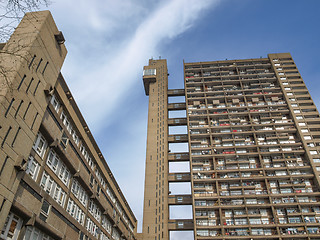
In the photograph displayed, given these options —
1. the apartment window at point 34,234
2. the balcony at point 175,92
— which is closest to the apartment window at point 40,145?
the apartment window at point 34,234

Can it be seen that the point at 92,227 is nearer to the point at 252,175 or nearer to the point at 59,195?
the point at 59,195

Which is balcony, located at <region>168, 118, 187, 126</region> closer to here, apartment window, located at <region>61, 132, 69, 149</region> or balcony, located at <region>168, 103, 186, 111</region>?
balcony, located at <region>168, 103, 186, 111</region>

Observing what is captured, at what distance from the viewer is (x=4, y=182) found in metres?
20.2

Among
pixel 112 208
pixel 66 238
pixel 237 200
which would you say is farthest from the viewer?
pixel 237 200

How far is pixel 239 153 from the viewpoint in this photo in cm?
7050

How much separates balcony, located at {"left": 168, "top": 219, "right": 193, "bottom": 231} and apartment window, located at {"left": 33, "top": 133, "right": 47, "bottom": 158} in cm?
4659

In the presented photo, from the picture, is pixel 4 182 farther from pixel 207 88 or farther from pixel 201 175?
pixel 207 88

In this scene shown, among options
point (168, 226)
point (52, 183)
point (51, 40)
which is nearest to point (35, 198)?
point (52, 183)

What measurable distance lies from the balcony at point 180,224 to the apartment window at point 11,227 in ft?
160

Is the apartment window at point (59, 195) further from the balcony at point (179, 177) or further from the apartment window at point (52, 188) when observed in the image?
the balcony at point (179, 177)

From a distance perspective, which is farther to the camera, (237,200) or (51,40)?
(237,200)

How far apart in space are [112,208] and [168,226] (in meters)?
21.5

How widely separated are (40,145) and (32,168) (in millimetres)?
2834

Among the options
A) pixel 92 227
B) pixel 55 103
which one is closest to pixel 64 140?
pixel 55 103
